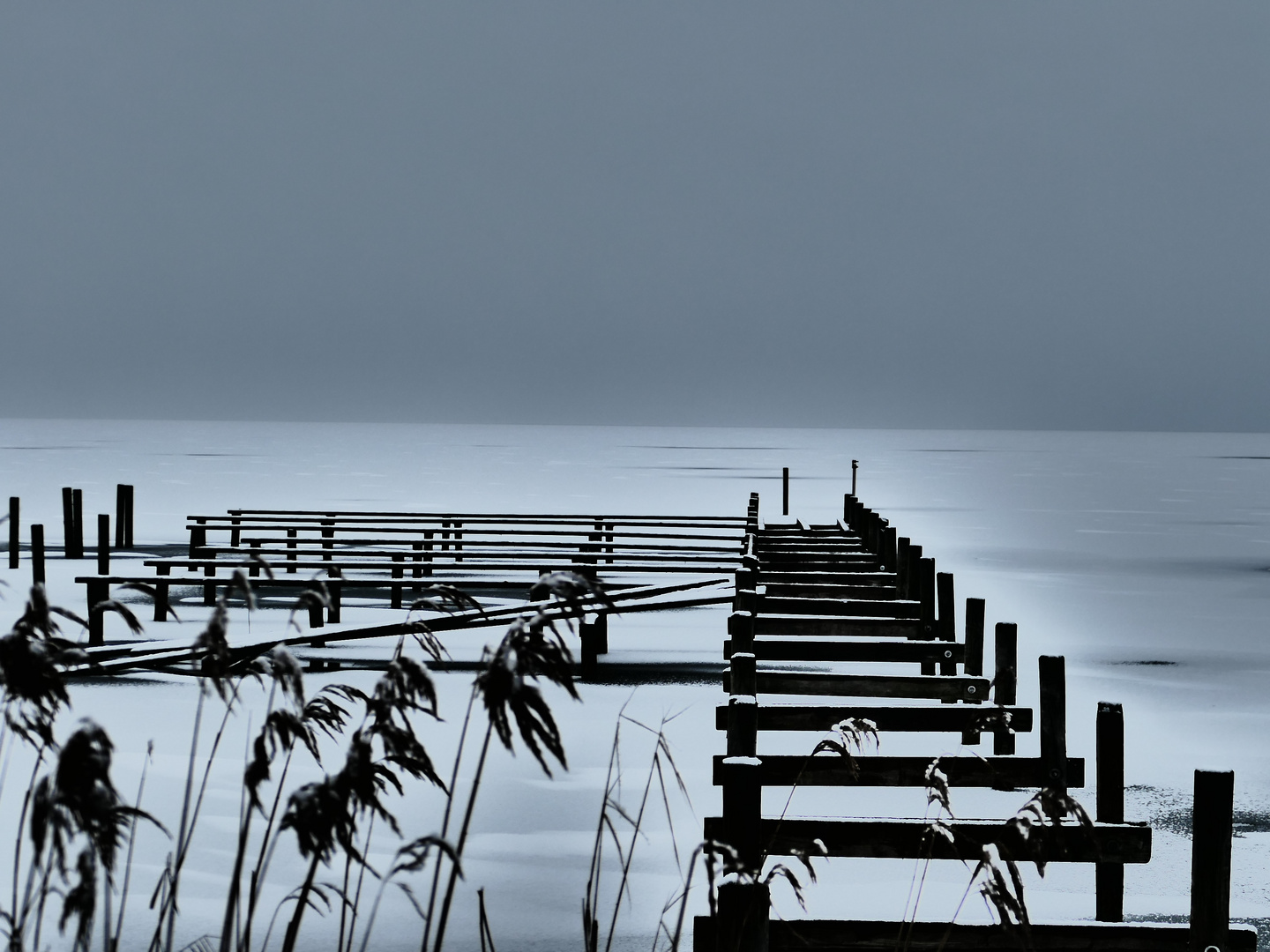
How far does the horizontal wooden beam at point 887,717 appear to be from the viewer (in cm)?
753

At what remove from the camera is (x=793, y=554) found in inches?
711

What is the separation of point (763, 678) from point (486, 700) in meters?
6.60

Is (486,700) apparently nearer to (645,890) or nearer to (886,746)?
(645,890)

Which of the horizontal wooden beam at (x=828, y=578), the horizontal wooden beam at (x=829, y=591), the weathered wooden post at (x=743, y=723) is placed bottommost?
the horizontal wooden beam at (x=829, y=591)

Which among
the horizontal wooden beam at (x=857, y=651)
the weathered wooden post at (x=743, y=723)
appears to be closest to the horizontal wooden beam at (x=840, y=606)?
the horizontal wooden beam at (x=857, y=651)

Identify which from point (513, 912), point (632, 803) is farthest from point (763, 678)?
point (513, 912)

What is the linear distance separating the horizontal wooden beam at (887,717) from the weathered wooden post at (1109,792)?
3.05ft

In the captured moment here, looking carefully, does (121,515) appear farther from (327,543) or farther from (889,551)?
(889,551)

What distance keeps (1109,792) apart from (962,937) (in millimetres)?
1770

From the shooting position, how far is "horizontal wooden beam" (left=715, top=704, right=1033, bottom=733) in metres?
7.53

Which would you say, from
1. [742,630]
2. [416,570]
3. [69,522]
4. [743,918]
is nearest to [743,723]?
[743,918]

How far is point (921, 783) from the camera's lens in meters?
6.73

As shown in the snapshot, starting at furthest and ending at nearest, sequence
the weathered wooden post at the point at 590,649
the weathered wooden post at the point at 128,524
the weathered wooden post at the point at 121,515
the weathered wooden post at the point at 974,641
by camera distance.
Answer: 1. the weathered wooden post at the point at 128,524
2. the weathered wooden post at the point at 121,515
3. the weathered wooden post at the point at 590,649
4. the weathered wooden post at the point at 974,641

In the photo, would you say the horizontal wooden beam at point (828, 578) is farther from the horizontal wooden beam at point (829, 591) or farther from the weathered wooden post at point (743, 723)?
the weathered wooden post at point (743, 723)
